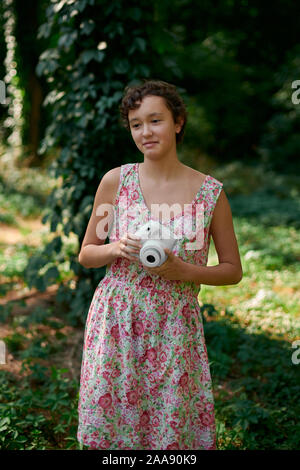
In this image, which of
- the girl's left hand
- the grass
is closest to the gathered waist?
the girl's left hand

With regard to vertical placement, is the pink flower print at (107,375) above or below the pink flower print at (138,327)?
below

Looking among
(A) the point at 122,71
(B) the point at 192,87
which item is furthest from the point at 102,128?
(B) the point at 192,87

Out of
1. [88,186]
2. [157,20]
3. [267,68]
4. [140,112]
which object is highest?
[267,68]

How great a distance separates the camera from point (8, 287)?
496 centimetres

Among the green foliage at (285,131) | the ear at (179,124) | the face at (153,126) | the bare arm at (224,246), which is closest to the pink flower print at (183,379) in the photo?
the bare arm at (224,246)

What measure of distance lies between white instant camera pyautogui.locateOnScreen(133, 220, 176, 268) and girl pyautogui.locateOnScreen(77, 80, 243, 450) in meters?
0.15

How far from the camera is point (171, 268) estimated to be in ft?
5.53

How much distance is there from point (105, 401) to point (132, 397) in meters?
0.11

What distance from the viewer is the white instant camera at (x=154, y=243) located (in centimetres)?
158

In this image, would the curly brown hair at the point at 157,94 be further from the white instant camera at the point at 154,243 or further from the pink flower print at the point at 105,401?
the pink flower print at the point at 105,401

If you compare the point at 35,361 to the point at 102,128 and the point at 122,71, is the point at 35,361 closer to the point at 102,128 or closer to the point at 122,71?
the point at 102,128
